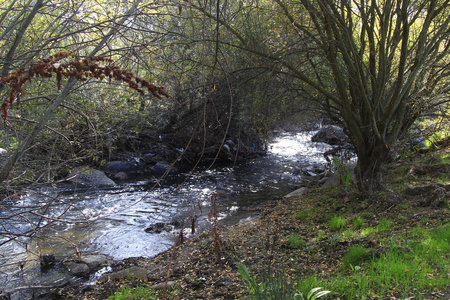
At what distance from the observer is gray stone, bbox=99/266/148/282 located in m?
5.18

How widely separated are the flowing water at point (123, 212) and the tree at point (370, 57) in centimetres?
310

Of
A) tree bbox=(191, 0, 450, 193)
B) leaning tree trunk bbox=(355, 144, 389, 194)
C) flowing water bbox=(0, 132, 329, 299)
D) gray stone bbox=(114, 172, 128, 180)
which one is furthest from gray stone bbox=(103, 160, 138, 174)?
leaning tree trunk bbox=(355, 144, 389, 194)

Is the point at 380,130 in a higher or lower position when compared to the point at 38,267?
higher

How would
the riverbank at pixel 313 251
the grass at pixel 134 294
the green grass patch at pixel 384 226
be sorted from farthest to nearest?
1. the green grass patch at pixel 384 226
2. the grass at pixel 134 294
3. the riverbank at pixel 313 251

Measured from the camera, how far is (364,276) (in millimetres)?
3479

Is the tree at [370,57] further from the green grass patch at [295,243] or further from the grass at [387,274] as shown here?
the grass at [387,274]

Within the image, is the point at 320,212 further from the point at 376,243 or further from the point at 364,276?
the point at 364,276

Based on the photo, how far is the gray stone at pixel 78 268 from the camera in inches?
224

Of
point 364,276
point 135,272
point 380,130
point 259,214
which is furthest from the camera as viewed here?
point 259,214

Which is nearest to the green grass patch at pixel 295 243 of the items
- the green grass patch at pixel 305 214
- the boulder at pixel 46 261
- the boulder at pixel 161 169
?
the green grass patch at pixel 305 214

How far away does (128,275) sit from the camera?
5.20m

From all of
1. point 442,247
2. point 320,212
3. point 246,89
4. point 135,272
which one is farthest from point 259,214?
point 442,247

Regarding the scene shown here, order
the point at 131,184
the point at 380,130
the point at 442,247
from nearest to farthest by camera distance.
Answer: the point at 442,247 → the point at 380,130 → the point at 131,184

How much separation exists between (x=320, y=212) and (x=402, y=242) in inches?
108
